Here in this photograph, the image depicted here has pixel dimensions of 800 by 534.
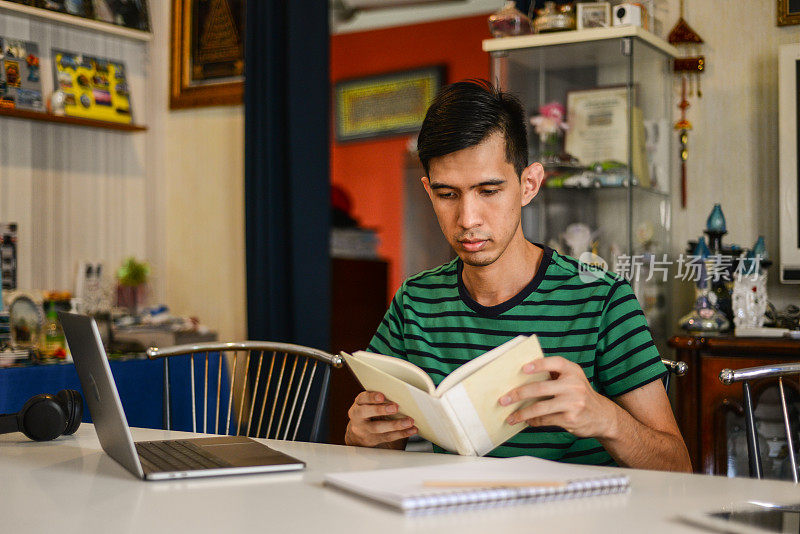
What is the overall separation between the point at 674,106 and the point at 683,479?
2.11m

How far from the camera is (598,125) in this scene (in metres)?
2.87

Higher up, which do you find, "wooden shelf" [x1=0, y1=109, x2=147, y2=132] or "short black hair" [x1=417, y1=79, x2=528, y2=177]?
"wooden shelf" [x1=0, y1=109, x2=147, y2=132]

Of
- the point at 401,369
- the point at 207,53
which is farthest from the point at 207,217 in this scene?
the point at 401,369

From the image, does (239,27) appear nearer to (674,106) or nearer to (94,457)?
(674,106)

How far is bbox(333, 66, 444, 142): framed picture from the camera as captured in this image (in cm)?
630

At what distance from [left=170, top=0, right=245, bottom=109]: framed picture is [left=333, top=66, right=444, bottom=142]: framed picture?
9.48ft

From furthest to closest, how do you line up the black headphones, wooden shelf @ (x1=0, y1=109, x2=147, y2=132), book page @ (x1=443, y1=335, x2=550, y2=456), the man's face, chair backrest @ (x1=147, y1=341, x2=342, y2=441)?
wooden shelf @ (x1=0, y1=109, x2=147, y2=132), chair backrest @ (x1=147, y1=341, x2=342, y2=441), the man's face, the black headphones, book page @ (x1=443, y1=335, x2=550, y2=456)

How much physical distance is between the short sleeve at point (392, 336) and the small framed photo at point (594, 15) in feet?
4.88

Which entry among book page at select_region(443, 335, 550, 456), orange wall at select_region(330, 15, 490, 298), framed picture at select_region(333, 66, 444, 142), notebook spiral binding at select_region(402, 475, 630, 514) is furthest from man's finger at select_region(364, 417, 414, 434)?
framed picture at select_region(333, 66, 444, 142)

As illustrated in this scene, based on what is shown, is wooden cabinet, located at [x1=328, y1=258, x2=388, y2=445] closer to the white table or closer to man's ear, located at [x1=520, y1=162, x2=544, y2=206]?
man's ear, located at [x1=520, y1=162, x2=544, y2=206]

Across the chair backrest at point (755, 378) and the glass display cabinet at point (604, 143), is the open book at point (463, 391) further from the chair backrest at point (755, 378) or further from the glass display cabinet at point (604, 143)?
the glass display cabinet at point (604, 143)

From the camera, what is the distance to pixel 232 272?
11.1ft

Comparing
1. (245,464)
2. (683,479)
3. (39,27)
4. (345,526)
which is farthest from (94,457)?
(39,27)

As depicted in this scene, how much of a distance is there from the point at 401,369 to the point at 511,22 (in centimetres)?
A: 200
